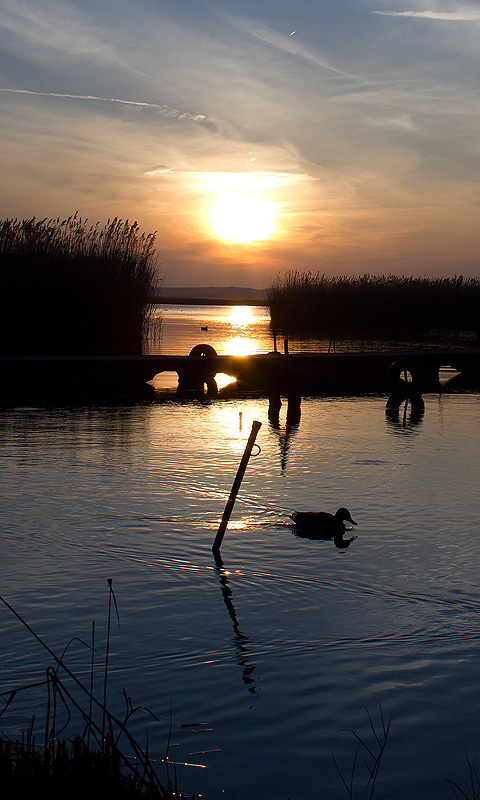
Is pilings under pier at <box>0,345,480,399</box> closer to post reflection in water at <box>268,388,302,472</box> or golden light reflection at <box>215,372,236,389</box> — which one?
post reflection in water at <box>268,388,302,472</box>

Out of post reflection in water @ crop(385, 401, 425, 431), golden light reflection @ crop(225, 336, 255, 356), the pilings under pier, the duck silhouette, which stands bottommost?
the duck silhouette

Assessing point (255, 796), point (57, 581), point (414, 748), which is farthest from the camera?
point (57, 581)

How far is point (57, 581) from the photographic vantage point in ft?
24.7

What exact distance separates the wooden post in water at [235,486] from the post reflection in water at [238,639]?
283mm

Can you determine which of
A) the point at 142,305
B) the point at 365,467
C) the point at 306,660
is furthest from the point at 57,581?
the point at 142,305

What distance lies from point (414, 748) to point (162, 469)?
8.52 m

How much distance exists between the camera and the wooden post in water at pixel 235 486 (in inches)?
316

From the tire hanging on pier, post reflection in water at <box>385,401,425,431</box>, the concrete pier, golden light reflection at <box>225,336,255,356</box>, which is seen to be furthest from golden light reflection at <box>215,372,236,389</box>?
post reflection in water at <box>385,401,425,431</box>

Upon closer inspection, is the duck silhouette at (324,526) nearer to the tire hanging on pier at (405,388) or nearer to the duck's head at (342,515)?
the duck's head at (342,515)

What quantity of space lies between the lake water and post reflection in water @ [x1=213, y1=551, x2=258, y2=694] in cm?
2

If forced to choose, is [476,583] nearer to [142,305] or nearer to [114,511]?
[114,511]

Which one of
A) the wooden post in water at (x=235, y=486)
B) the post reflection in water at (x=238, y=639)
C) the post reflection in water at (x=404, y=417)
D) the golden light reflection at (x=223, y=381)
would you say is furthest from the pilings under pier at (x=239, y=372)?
the post reflection in water at (x=238, y=639)

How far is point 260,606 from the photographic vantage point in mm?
7000

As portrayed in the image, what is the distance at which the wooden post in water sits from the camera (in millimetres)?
8016
